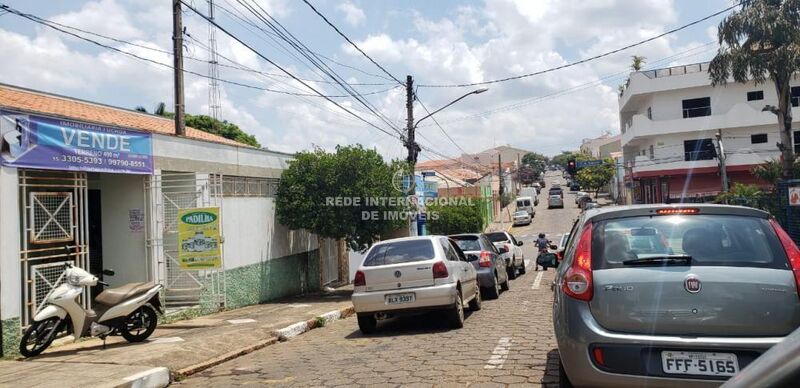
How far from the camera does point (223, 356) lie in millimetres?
8148

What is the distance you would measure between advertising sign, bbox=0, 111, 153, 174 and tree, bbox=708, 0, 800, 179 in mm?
24105

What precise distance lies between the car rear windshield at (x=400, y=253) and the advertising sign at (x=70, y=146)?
4912 millimetres

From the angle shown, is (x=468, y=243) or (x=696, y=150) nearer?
(x=468, y=243)

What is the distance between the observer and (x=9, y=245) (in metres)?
8.37

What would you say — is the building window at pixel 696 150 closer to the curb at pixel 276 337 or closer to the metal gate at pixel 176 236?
the curb at pixel 276 337

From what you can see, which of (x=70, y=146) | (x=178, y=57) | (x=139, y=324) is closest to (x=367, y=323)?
(x=139, y=324)

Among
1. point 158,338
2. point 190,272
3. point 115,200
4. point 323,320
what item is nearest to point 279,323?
point 323,320

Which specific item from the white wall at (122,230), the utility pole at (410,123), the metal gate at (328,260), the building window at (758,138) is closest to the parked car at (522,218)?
the building window at (758,138)

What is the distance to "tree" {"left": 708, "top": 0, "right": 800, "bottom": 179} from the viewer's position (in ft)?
80.8

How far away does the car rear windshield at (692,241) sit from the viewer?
4113 mm

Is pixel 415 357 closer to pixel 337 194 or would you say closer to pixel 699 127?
pixel 337 194

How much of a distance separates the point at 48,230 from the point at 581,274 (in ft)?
28.1

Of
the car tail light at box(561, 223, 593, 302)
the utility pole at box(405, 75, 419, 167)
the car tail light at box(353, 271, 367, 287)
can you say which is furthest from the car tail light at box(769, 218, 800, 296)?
the utility pole at box(405, 75, 419, 167)

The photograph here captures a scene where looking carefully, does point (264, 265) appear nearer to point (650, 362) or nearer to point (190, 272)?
point (190, 272)
